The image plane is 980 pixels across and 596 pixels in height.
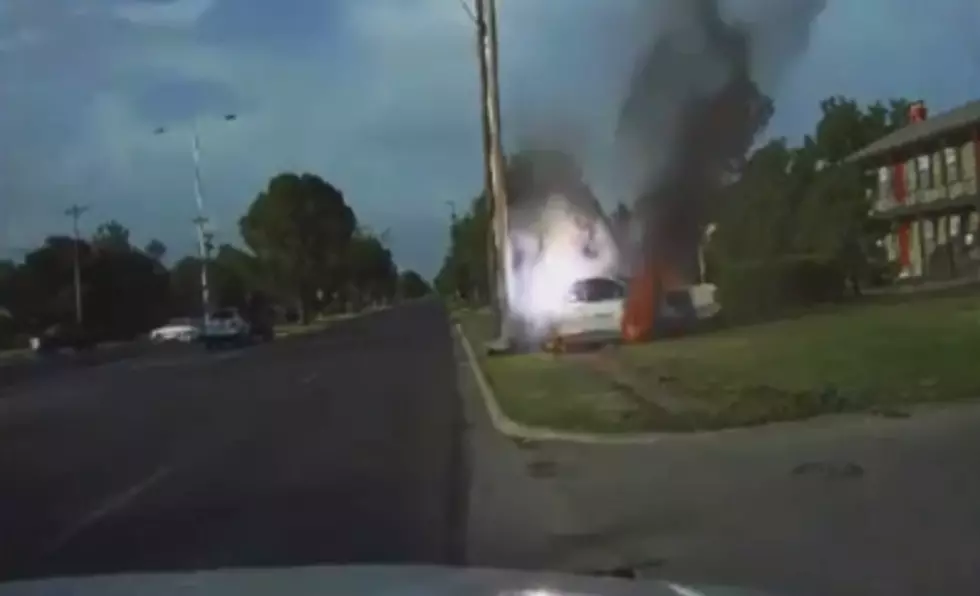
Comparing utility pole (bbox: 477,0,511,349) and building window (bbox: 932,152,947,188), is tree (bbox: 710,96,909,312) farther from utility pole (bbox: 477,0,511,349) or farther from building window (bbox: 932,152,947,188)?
utility pole (bbox: 477,0,511,349)

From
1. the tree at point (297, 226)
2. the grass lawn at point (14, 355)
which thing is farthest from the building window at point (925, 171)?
the grass lawn at point (14, 355)

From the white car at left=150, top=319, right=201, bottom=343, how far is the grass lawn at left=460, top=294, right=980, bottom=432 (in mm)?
10878

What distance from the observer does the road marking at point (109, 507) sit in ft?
31.1

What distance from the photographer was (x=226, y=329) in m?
23.1

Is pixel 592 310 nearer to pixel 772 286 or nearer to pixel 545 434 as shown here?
pixel 545 434

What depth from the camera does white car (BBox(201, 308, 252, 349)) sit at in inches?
812

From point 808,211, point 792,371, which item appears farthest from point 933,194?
point 792,371

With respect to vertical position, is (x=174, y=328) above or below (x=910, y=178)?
below

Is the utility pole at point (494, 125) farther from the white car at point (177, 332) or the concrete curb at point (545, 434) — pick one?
the white car at point (177, 332)

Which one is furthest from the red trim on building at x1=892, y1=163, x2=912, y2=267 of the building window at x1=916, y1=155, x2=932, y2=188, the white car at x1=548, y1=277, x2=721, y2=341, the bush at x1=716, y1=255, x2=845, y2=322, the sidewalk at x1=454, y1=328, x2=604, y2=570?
the sidewalk at x1=454, y1=328, x2=604, y2=570

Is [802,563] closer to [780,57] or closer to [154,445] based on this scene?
[780,57]

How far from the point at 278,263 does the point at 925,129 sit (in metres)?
5.43

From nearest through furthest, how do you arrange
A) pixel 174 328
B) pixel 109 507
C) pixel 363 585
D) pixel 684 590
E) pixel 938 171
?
pixel 684 590 < pixel 363 585 < pixel 109 507 < pixel 938 171 < pixel 174 328

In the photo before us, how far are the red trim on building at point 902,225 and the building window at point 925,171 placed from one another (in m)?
0.14
